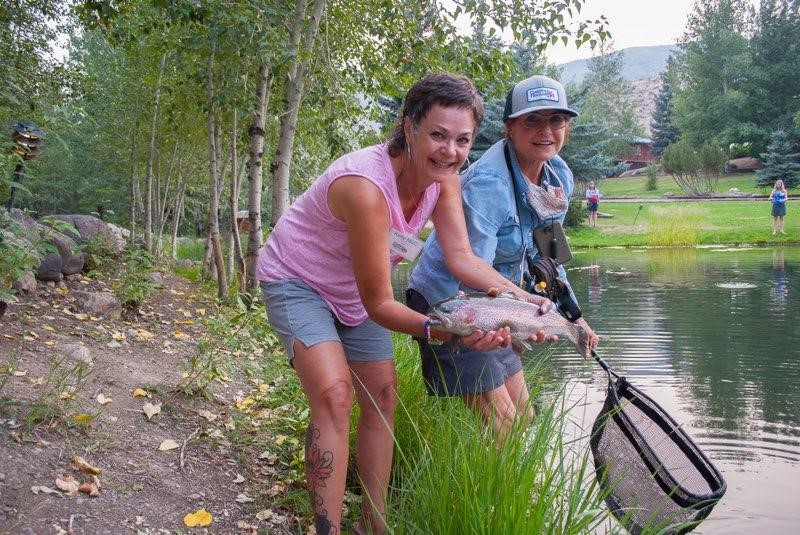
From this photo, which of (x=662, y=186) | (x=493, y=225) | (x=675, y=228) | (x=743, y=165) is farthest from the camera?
(x=743, y=165)

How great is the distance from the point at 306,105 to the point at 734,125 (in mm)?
50535

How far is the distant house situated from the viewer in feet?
242

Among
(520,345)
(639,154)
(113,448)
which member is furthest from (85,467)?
(639,154)

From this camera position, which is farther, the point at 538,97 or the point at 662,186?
the point at 662,186

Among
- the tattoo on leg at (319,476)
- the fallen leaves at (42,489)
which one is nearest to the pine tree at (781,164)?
the tattoo on leg at (319,476)

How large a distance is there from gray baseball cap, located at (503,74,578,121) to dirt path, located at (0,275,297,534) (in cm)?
213

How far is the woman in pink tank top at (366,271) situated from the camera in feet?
9.46

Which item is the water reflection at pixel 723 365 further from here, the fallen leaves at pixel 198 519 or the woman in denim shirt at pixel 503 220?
the fallen leaves at pixel 198 519

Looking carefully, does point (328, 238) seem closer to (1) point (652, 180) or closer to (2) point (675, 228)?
(2) point (675, 228)

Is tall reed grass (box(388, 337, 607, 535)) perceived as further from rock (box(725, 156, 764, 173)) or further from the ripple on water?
rock (box(725, 156, 764, 173))

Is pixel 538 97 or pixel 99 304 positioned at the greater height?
pixel 538 97

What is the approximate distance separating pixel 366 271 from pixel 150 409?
2.00 meters

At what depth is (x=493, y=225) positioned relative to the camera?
3498mm

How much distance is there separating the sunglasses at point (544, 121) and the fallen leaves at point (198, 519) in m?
2.14
